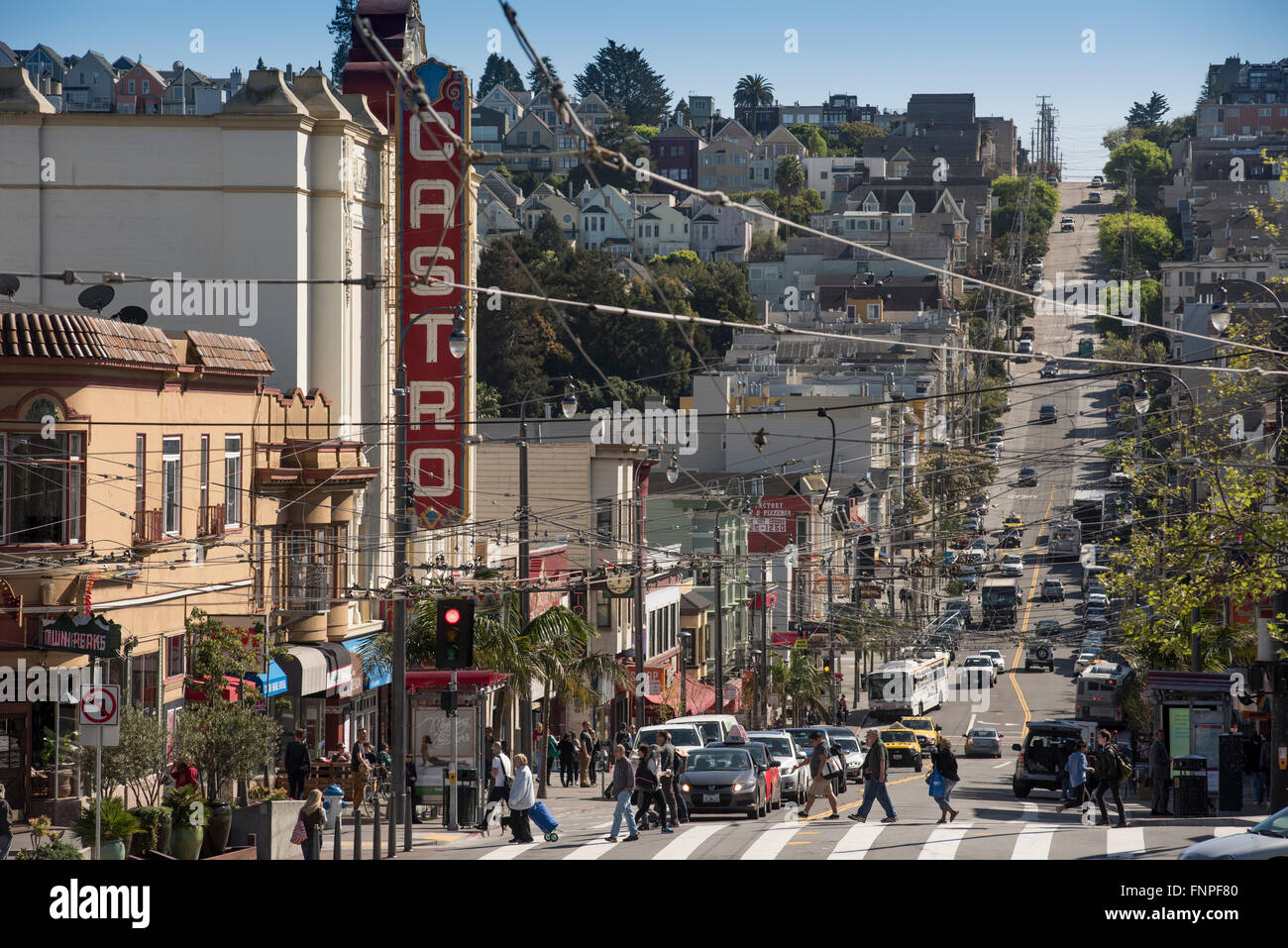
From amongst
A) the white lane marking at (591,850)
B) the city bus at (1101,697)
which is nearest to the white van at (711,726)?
the white lane marking at (591,850)

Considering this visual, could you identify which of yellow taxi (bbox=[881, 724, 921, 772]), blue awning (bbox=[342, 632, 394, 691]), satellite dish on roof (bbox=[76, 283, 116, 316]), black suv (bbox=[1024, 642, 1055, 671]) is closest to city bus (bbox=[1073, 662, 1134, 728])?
yellow taxi (bbox=[881, 724, 921, 772])

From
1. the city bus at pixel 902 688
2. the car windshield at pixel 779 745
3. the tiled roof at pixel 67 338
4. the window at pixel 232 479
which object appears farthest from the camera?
the city bus at pixel 902 688

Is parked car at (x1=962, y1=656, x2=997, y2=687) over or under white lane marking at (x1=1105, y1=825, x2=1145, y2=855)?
under

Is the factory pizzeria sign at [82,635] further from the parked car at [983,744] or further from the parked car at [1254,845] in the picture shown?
the parked car at [983,744]

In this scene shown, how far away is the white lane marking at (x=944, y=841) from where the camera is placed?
22.7 m

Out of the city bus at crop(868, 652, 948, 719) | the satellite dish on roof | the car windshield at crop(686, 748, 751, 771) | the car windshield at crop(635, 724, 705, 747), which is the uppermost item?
the satellite dish on roof

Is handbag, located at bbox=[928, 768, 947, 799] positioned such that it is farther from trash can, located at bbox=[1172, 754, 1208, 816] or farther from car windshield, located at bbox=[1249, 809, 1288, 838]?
car windshield, located at bbox=[1249, 809, 1288, 838]

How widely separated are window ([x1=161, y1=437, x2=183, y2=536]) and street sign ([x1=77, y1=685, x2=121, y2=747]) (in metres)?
11.7

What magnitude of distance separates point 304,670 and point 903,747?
26481mm

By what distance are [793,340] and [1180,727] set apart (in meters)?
96.6

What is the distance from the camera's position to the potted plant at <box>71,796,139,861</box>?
22453 mm

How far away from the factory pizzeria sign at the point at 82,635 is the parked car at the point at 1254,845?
1745 centimetres

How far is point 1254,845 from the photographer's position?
18344 millimetres

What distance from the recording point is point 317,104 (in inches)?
1769
